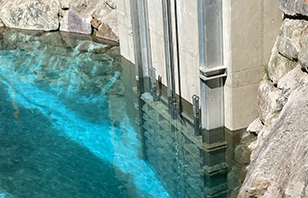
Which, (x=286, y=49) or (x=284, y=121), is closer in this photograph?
(x=284, y=121)

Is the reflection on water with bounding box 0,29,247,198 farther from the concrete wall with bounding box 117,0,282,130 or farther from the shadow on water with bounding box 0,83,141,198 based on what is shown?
the concrete wall with bounding box 117,0,282,130

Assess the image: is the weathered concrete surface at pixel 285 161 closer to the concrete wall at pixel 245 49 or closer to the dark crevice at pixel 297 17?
the dark crevice at pixel 297 17

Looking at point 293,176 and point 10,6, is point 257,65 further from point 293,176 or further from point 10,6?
point 10,6

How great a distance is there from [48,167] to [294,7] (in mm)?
5033

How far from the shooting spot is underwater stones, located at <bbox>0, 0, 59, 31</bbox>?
16.4 metres

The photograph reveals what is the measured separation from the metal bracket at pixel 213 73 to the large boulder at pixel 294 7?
1371mm

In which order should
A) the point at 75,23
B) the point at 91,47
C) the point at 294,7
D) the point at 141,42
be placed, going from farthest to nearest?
1. the point at 75,23
2. the point at 91,47
3. the point at 141,42
4. the point at 294,7

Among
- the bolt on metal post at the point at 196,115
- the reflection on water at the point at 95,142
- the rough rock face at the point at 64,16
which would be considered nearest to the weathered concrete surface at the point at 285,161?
the reflection on water at the point at 95,142

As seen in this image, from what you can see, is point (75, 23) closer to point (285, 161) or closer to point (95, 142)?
point (95, 142)

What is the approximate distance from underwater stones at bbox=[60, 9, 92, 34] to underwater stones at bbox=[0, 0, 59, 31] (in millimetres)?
385

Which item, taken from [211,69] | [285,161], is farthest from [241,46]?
[285,161]

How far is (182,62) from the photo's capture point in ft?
30.1

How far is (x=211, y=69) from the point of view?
7410mm

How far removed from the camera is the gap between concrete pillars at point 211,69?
7.13 meters
